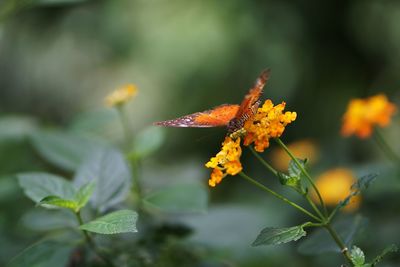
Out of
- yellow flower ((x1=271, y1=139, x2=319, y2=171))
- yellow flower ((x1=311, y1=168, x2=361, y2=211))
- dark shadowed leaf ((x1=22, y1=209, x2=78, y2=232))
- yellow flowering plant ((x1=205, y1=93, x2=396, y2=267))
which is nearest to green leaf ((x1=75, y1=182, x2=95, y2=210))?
dark shadowed leaf ((x1=22, y1=209, x2=78, y2=232))

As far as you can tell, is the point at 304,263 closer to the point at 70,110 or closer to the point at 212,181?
the point at 212,181

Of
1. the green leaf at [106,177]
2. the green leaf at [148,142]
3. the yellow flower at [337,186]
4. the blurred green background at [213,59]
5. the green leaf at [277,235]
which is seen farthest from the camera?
the blurred green background at [213,59]

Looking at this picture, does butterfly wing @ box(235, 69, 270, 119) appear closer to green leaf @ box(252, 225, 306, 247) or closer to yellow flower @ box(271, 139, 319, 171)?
green leaf @ box(252, 225, 306, 247)

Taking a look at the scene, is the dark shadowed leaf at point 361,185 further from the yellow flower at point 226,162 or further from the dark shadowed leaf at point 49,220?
the dark shadowed leaf at point 49,220

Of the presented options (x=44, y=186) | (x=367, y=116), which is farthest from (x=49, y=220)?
(x=367, y=116)

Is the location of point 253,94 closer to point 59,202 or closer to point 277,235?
point 277,235

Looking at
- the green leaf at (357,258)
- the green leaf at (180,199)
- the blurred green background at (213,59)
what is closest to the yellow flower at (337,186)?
the blurred green background at (213,59)
